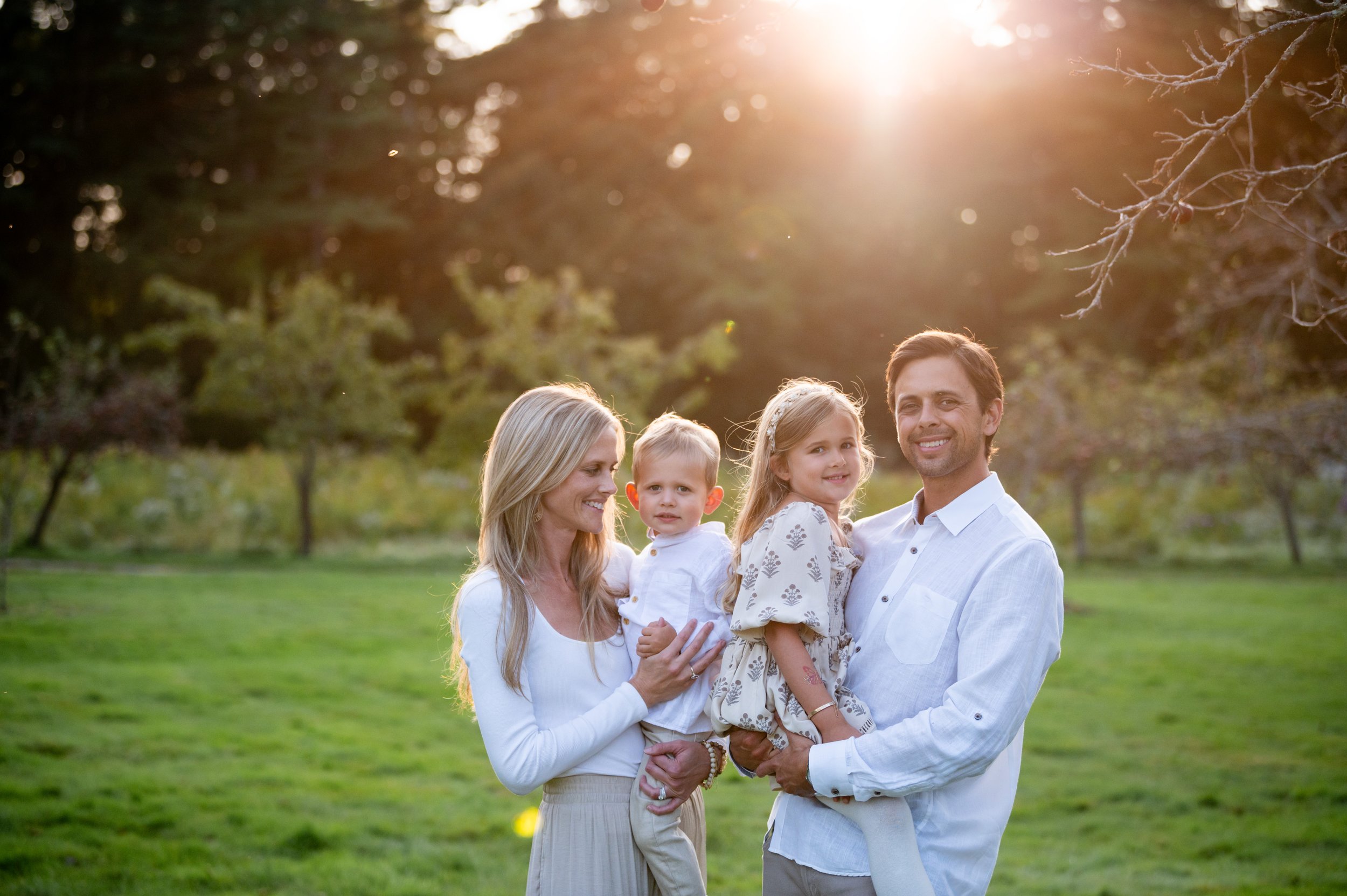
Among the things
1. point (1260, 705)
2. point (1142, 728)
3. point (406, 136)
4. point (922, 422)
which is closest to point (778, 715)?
point (922, 422)

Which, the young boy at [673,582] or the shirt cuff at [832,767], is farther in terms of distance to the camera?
the young boy at [673,582]

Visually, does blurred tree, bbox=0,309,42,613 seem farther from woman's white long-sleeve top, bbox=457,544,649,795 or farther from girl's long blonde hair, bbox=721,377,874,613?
girl's long blonde hair, bbox=721,377,874,613

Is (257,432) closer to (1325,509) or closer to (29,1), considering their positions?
(29,1)

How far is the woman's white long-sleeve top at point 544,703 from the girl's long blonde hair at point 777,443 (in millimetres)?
393

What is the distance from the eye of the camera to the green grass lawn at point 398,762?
513 cm

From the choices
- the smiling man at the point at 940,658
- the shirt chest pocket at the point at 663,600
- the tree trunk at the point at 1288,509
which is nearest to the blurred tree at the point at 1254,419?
the tree trunk at the point at 1288,509

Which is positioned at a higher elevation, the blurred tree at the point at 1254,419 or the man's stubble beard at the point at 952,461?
the blurred tree at the point at 1254,419

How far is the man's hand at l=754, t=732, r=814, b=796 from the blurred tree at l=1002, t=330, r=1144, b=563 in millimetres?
10756

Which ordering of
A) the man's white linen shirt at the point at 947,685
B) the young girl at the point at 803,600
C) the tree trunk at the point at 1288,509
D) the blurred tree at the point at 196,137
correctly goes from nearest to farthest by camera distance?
the man's white linen shirt at the point at 947,685 < the young girl at the point at 803,600 < the tree trunk at the point at 1288,509 < the blurred tree at the point at 196,137

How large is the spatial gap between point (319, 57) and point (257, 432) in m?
9.92

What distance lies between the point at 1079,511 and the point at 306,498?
12050mm

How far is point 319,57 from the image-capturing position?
1076 inches

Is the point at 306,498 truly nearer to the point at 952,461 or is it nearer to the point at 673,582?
the point at 673,582

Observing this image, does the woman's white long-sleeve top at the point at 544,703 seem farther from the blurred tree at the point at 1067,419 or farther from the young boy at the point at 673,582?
the blurred tree at the point at 1067,419
